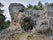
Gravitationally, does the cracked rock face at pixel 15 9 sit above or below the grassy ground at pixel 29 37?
above

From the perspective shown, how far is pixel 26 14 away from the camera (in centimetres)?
2270

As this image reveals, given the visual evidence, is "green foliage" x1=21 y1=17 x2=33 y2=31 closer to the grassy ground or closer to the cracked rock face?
the cracked rock face

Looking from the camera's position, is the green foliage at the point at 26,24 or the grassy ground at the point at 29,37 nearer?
the grassy ground at the point at 29,37

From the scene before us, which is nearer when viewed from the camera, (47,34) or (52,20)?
(47,34)

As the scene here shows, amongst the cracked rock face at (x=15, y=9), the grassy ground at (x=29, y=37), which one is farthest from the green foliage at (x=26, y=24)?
the grassy ground at (x=29, y=37)

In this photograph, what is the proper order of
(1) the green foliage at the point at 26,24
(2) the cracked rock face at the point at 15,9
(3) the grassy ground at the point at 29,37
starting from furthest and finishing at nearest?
1. (2) the cracked rock face at the point at 15,9
2. (1) the green foliage at the point at 26,24
3. (3) the grassy ground at the point at 29,37

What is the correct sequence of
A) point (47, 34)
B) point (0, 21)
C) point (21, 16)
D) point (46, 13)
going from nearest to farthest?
point (47, 34)
point (46, 13)
point (21, 16)
point (0, 21)

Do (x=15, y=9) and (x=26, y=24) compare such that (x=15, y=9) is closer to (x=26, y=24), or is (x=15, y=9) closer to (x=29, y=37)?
(x=26, y=24)

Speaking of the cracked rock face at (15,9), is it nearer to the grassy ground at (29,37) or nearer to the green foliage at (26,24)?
the green foliage at (26,24)

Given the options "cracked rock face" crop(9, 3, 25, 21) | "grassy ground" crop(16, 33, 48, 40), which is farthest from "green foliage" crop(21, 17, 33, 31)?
"grassy ground" crop(16, 33, 48, 40)

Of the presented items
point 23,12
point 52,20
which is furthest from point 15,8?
point 52,20

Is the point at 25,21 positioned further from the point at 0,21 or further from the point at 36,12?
the point at 0,21

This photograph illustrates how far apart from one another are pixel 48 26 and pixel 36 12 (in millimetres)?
8233

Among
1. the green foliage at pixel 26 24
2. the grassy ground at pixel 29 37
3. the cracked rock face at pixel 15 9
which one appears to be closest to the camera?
the grassy ground at pixel 29 37
